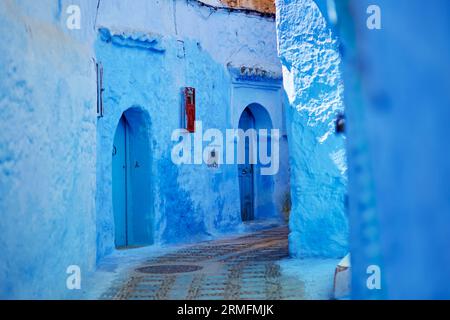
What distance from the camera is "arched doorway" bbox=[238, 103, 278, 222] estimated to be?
11938mm

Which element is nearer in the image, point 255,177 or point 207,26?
point 207,26

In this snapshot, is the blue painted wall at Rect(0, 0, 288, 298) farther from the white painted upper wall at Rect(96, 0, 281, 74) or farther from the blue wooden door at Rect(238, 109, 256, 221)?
the blue wooden door at Rect(238, 109, 256, 221)

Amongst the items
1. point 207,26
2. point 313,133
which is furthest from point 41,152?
point 207,26

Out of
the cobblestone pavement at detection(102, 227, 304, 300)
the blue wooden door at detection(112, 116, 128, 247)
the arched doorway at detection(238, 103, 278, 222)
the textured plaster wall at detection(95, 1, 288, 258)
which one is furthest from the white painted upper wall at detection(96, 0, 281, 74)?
the cobblestone pavement at detection(102, 227, 304, 300)

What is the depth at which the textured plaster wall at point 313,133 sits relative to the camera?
736 cm

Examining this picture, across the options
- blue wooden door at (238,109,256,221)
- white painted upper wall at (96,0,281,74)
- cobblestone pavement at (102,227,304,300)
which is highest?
white painted upper wall at (96,0,281,74)

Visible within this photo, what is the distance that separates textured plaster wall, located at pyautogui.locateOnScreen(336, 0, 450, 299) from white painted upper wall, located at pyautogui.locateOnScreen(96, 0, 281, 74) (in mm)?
6361

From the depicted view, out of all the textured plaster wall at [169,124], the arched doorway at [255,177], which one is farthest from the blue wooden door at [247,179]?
the textured plaster wall at [169,124]

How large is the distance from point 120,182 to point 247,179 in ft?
11.9

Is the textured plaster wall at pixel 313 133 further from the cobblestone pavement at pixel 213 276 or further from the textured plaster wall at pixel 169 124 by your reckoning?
the textured plaster wall at pixel 169 124

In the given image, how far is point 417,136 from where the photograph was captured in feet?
6.29

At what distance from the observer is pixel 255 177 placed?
39.4 feet

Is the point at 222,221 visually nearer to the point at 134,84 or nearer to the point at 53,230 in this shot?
the point at 134,84

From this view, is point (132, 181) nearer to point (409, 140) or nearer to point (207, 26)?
point (207, 26)
